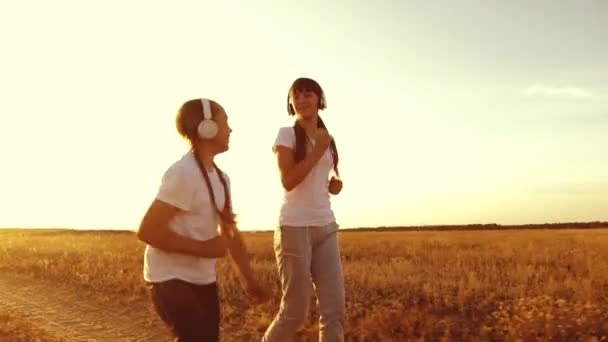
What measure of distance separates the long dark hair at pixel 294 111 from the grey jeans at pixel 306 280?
0.54 metres

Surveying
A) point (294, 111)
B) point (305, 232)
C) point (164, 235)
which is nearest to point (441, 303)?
point (305, 232)

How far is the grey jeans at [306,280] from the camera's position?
462cm

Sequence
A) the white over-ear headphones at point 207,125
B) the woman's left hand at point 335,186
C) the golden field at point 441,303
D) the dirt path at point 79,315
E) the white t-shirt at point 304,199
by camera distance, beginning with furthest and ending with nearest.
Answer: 1. the dirt path at point 79,315
2. the golden field at point 441,303
3. the woman's left hand at point 335,186
4. the white t-shirt at point 304,199
5. the white over-ear headphones at point 207,125

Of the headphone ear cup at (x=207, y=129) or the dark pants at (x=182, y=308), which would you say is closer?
the dark pants at (x=182, y=308)

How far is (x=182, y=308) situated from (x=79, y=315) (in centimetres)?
837

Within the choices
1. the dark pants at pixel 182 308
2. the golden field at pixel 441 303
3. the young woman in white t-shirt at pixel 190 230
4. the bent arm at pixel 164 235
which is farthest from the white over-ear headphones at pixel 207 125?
the golden field at pixel 441 303

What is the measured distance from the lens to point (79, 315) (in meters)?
10.7

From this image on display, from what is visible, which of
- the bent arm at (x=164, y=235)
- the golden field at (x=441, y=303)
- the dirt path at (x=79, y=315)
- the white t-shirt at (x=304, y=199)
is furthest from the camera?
the dirt path at (x=79, y=315)

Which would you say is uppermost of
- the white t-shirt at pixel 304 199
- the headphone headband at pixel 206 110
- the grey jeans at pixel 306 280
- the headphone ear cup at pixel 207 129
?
the headphone headband at pixel 206 110

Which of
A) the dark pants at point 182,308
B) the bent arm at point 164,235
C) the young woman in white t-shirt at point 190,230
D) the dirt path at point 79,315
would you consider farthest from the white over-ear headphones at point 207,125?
the dirt path at point 79,315

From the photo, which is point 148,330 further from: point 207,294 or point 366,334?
point 207,294

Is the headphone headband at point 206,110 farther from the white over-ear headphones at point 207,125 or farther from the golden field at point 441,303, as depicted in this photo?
the golden field at point 441,303

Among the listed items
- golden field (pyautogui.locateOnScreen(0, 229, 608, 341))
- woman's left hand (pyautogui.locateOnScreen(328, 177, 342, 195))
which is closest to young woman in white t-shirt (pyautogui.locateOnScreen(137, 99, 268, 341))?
woman's left hand (pyautogui.locateOnScreen(328, 177, 342, 195))

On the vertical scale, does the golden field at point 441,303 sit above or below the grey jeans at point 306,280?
below
